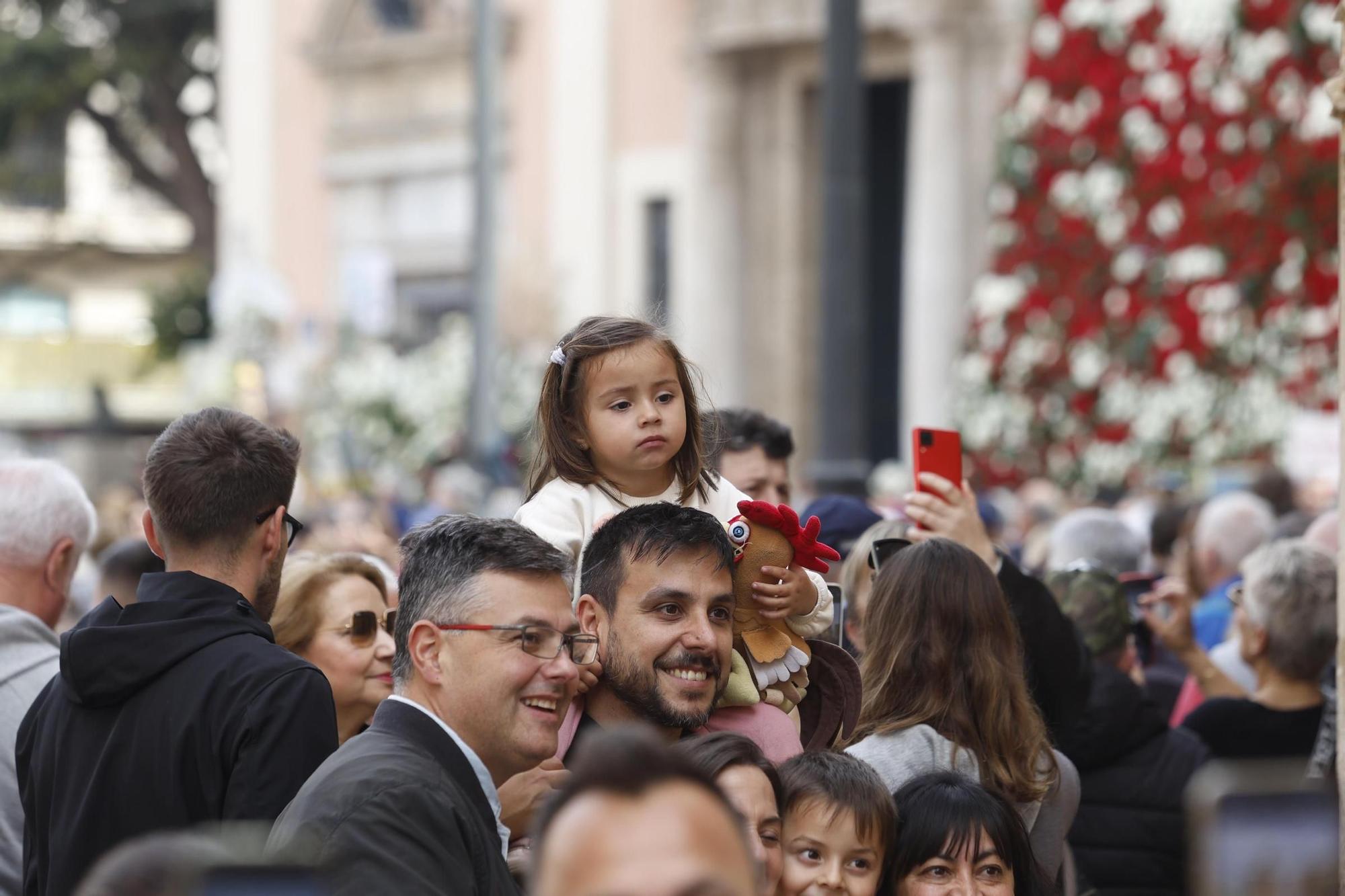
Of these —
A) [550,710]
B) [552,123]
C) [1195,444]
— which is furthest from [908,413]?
[550,710]

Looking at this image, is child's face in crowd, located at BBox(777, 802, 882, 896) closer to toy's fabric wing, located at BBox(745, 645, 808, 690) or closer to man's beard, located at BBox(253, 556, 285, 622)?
toy's fabric wing, located at BBox(745, 645, 808, 690)

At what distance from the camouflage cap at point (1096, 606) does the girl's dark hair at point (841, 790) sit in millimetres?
2101

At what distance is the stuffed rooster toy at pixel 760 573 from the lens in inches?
166

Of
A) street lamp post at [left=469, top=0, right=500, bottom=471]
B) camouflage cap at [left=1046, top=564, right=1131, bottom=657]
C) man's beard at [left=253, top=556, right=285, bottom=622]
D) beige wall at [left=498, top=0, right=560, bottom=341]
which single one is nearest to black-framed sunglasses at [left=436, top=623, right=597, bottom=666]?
man's beard at [left=253, top=556, right=285, bottom=622]

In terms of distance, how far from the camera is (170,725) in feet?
13.0

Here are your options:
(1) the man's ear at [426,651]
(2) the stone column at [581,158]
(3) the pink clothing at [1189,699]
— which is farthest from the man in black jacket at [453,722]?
(2) the stone column at [581,158]

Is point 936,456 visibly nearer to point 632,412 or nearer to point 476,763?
point 632,412

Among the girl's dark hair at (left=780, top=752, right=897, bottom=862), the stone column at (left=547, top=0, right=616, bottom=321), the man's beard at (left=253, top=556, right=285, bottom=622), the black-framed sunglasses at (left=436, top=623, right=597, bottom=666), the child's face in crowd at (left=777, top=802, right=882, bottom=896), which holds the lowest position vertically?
the child's face in crowd at (left=777, top=802, right=882, bottom=896)

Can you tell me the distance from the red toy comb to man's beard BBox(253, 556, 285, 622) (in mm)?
1034

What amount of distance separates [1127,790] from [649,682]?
223 cm

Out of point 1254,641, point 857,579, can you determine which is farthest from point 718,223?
point 857,579

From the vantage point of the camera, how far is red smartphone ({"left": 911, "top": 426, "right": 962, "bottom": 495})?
5.29 metres

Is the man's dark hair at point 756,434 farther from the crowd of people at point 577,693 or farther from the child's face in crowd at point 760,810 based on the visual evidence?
the child's face in crowd at point 760,810

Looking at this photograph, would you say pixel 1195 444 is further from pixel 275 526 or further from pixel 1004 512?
pixel 275 526
